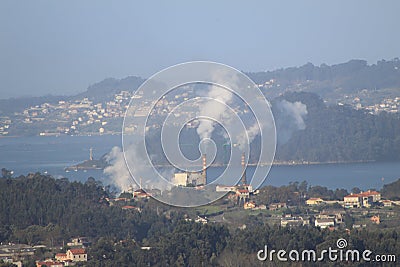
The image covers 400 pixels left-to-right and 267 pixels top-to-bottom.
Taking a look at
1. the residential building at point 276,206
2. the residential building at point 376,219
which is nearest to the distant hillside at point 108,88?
the residential building at point 276,206

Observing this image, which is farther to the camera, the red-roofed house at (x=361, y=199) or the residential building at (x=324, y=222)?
the red-roofed house at (x=361, y=199)

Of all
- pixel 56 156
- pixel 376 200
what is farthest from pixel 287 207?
pixel 56 156

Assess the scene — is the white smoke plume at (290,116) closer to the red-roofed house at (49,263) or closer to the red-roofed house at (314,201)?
the red-roofed house at (314,201)

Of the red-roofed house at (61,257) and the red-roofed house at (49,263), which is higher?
the red-roofed house at (61,257)

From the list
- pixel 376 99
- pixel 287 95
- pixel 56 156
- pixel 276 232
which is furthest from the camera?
pixel 376 99

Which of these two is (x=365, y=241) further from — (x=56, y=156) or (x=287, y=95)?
(x=287, y=95)

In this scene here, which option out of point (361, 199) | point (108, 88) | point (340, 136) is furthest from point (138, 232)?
point (108, 88)

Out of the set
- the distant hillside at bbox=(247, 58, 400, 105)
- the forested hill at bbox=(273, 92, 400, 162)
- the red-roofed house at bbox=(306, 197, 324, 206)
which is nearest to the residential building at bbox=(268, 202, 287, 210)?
the red-roofed house at bbox=(306, 197, 324, 206)
